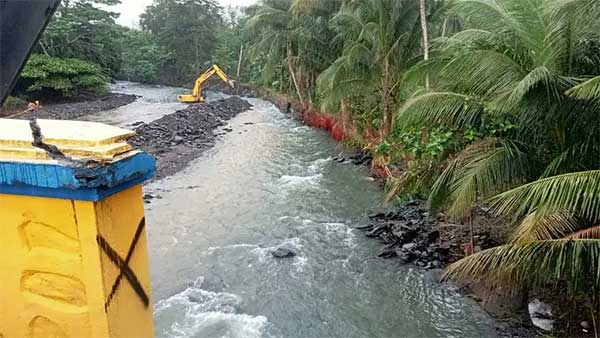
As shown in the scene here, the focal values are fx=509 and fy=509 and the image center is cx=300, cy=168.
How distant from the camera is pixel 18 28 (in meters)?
1.04

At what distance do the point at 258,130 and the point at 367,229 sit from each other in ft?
40.9

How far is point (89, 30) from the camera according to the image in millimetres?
31344

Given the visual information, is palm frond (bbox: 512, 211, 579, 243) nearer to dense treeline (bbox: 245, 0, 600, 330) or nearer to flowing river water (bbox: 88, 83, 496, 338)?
dense treeline (bbox: 245, 0, 600, 330)

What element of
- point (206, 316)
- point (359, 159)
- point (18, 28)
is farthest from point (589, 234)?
point (359, 159)

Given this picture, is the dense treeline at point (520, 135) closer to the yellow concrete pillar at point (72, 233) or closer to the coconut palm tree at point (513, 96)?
the coconut palm tree at point (513, 96)

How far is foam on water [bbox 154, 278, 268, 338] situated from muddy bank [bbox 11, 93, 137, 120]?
18.1m

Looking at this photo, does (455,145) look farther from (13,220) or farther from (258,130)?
(258,130)

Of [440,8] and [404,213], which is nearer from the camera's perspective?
[404,213]

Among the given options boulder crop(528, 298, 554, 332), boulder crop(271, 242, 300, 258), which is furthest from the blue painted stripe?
boulder crop(271, 242, 300, 258)

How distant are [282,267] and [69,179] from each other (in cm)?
656

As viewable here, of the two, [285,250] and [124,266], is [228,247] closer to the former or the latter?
[285,250]

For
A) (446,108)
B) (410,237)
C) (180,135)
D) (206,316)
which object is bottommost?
(180,135)

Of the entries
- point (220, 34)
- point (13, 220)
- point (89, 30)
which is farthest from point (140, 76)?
point (13, 220)

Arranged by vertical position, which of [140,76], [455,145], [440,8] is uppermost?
[440,8]
